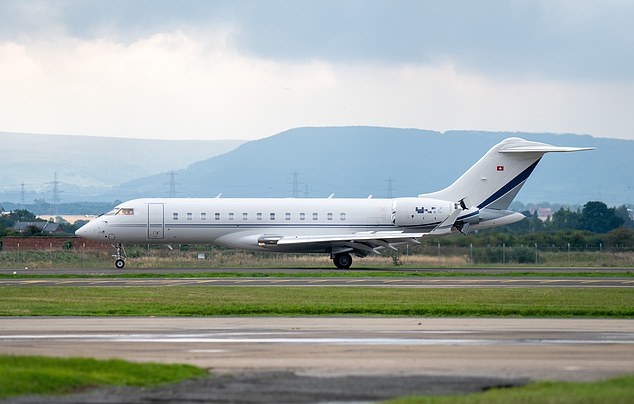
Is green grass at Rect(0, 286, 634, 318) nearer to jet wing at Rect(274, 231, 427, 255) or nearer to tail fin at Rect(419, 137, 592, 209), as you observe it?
jet wing at Rect(274, 231, 427, 255)

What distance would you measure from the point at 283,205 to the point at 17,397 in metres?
42.4

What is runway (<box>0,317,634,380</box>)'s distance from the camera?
61.6 feet

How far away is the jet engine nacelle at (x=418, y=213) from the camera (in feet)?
187

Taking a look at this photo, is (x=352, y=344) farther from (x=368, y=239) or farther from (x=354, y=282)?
(x=368, y=239)

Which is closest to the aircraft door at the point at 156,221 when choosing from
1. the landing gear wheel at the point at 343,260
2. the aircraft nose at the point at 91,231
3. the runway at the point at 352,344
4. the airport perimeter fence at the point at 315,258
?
the aircraft nose at the point at 91,231

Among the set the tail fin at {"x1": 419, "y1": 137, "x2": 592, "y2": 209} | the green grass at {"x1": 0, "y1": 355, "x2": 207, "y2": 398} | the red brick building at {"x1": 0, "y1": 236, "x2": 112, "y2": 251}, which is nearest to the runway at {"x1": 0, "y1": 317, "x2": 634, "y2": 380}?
the green grass at {"x1": 0, "y1": 355, "x2": 207, "y2": 398}

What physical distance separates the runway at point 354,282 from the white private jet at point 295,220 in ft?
34.2

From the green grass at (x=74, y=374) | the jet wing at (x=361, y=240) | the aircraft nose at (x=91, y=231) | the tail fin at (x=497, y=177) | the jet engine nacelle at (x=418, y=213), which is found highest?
the tail fin at (x=497, y=177)

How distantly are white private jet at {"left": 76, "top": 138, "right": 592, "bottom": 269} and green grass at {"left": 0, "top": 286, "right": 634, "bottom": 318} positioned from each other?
17050 mm

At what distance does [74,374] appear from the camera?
17.4m

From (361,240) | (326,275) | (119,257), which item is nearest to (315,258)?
(361,240)

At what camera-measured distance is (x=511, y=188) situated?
2329 inches

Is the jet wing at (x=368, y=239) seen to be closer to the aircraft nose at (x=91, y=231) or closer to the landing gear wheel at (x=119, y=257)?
the landing gear wheel at (x=119, y=257)

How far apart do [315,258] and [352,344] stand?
46.1m
